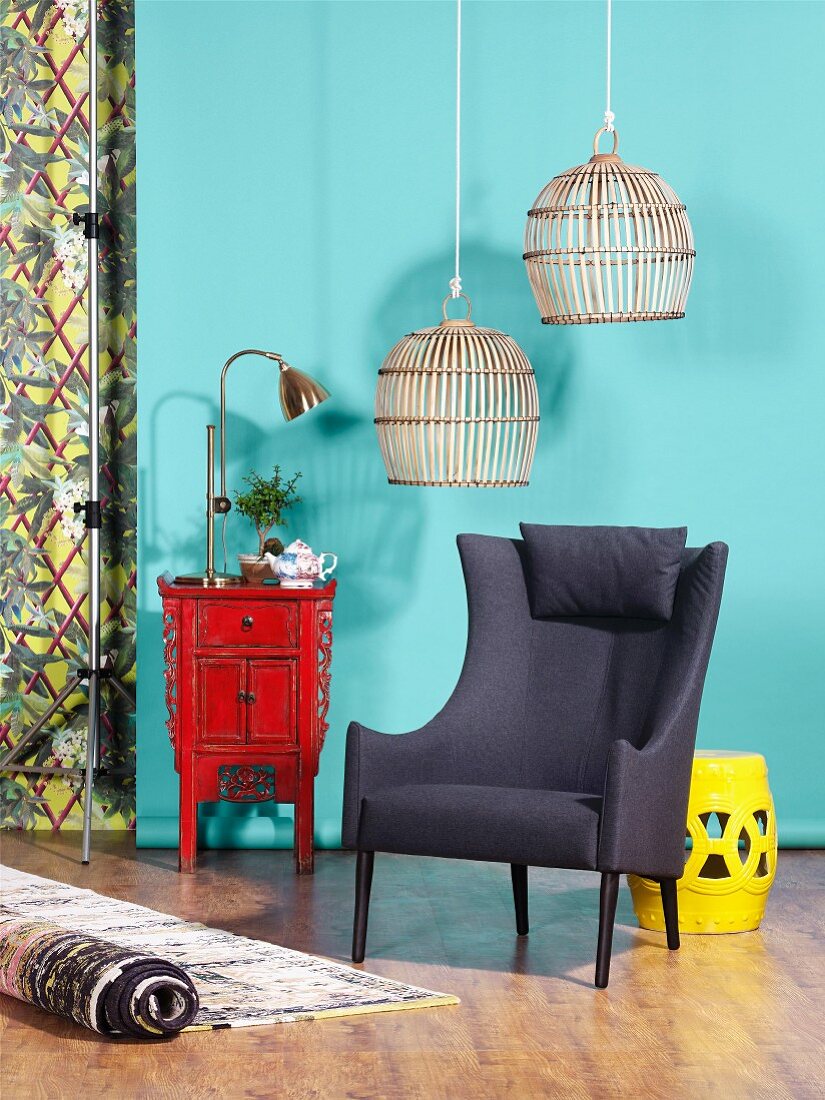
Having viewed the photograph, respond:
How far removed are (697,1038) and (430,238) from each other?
9.10ft

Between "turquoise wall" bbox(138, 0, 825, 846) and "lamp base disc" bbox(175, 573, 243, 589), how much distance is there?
1.09 ft

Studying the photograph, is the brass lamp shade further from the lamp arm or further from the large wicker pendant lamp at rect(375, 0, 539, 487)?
the large wicker pendant lamp at rect(375, 0, 539, 487)

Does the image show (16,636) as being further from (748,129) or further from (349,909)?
(748,129)

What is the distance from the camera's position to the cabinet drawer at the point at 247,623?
452cm

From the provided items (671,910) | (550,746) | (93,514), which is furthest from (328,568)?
(671,910)

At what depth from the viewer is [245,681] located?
14.8 feet

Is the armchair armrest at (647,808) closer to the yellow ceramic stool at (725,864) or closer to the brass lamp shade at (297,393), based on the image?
the yellow ceramic stool at (725,864)

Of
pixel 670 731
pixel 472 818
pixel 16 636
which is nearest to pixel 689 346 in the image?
pixel 670 731

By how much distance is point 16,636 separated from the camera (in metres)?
5.23

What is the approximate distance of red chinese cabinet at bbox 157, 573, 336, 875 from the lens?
4.52 meters

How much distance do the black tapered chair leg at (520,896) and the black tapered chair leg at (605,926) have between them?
17.1 inches

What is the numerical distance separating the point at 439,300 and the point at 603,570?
4.59 feet

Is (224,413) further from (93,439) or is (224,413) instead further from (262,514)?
(93,439)

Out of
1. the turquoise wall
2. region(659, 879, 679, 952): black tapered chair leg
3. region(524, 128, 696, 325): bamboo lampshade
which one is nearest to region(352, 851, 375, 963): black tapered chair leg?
region(659, 879, 679, 952): black tapered chair leg
